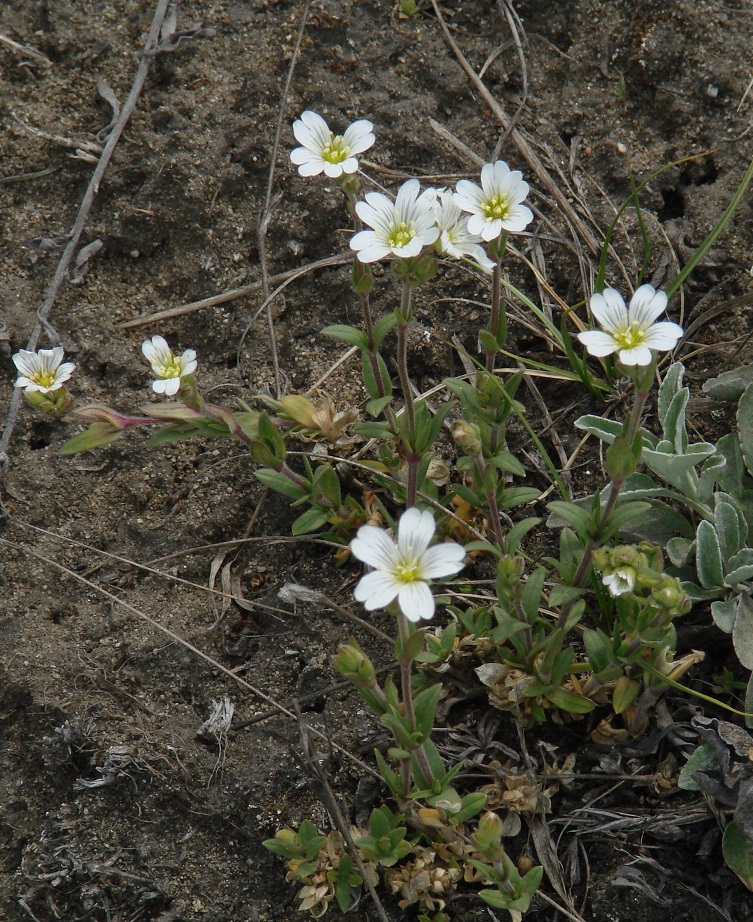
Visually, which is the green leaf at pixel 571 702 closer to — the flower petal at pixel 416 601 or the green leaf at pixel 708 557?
the green leaf at pixel 708 557

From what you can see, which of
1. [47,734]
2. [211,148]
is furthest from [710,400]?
[47,734]

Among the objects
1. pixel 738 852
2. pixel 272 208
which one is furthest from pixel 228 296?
pixel 738 852

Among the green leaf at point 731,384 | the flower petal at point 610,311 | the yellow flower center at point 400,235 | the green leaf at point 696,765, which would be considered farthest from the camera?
the green leaf at point 731,384

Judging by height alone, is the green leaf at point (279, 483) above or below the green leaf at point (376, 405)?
below

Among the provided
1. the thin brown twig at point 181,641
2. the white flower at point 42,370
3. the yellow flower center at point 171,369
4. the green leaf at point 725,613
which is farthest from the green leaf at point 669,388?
the white flower at point 42,370

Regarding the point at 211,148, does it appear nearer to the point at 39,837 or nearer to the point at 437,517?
the point at 437,517

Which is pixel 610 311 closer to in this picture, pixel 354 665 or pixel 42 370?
pixel 354 665

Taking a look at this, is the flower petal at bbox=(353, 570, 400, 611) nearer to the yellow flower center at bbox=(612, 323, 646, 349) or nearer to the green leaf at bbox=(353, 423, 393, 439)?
the green leaf at bbox=(353, 423, 393, 439)
